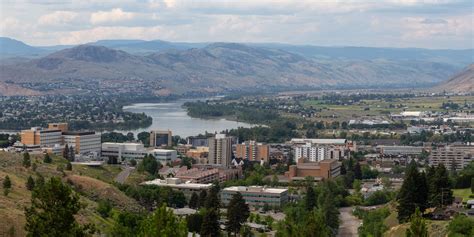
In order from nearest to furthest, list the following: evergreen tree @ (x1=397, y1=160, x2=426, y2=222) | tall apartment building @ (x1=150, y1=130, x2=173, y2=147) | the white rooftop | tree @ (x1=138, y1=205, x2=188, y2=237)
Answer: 1. tree @ (x1=138, y1=205, x2=188, y2=237)
2. evergreen tree @ (x1=397, y1=160, x2=426, y2=222)
3. the white rooftop
4. tall apartment building @ (x1=150, y1=130, x2=173, y2=147)

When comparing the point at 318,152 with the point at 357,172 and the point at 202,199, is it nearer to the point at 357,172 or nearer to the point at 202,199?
the point at 357,172

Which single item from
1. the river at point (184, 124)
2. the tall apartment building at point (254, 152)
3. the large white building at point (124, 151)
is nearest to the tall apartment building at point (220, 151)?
the tall apartment building at point (254, 152)

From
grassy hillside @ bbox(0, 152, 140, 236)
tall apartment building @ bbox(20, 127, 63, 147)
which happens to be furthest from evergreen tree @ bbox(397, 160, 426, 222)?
tall apartment building @ bbox(20, 127, 63, 147)

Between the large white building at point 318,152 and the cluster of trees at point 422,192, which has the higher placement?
the cluster of trees at point 422,192

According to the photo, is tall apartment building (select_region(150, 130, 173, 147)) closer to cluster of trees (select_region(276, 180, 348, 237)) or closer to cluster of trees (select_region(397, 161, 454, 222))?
cluster of trees (select_region(276, 180, 348, 237))

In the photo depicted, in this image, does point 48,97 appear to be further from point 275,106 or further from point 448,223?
point 448,223

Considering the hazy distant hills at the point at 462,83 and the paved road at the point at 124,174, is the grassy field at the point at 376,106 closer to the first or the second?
the hazy distant hills at the point at 462,83

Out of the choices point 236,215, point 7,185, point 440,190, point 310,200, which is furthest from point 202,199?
point 440,190
